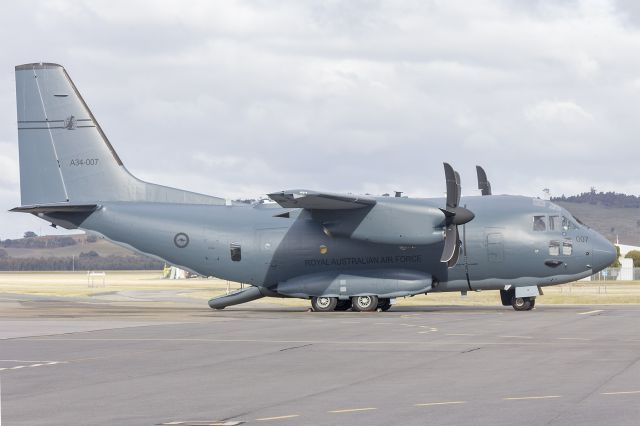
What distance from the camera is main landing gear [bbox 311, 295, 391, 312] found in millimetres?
44531

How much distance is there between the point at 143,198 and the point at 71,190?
11.3 feet

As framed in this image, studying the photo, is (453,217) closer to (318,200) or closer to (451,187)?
(451,187)

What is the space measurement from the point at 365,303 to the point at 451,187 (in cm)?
683

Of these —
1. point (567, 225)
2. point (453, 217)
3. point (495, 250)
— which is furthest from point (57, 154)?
point (567, 225)

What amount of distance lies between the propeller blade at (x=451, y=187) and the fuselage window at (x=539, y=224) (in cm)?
393

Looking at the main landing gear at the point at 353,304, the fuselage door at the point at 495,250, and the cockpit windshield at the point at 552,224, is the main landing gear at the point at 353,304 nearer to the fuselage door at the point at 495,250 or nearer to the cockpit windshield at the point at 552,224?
the fuselage door at the point at 495,250

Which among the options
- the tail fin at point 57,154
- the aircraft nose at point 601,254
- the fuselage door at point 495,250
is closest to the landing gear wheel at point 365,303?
the fuselage door at point 495,250

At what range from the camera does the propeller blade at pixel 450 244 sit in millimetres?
41594

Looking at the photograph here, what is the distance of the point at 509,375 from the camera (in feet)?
61.3

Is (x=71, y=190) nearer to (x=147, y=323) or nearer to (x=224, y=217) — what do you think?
(x=224, y=217)

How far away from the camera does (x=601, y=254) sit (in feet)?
143

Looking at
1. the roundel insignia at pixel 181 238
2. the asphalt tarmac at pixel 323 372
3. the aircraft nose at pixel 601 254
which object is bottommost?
the asphalt tarmac at pixel 323 372

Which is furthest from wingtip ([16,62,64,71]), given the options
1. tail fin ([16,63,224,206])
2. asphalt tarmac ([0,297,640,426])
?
asphalt tarmac ([0,297,640,426])

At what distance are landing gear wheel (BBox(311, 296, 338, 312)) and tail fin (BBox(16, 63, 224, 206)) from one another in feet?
24.3
